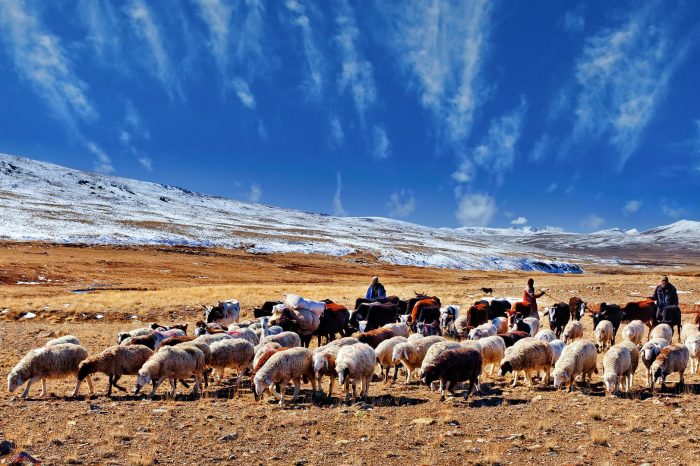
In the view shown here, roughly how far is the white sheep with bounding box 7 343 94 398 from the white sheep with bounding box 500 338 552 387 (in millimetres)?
9972

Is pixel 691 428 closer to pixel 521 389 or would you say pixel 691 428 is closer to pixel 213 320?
pixel 521 389

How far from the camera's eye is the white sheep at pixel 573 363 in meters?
11.9

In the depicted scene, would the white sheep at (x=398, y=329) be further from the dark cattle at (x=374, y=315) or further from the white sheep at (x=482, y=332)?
the dark cattle at (x=374, y=315)

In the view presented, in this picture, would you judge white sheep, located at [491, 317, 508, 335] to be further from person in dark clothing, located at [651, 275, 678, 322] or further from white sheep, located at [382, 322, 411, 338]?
person in dark clothing, located at [651, 275, 678, 322]

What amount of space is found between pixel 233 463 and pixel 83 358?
6850 mm

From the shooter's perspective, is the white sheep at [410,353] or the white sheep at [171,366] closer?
the white sheep at [171,366]

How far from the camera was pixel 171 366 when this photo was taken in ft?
39.0

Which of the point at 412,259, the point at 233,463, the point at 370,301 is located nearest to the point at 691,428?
the point at 233,463

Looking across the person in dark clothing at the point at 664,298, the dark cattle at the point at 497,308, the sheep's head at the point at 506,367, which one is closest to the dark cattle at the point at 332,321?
the dark cattle at the point at 497,308

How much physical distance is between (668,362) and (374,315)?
11.0 m

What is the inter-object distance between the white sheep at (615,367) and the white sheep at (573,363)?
0.48m

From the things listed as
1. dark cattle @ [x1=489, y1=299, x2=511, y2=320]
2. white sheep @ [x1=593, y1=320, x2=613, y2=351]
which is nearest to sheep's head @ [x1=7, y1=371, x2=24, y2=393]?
white sheep @ [x1=593, y1=320, x2=613, y2=351]

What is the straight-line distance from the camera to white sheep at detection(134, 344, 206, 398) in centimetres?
1170

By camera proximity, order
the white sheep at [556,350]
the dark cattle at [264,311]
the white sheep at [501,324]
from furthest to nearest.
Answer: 1. the dark cattle at [264,311]
2. the white sheep at [501,324]
3. the white sheep at [556,350]
